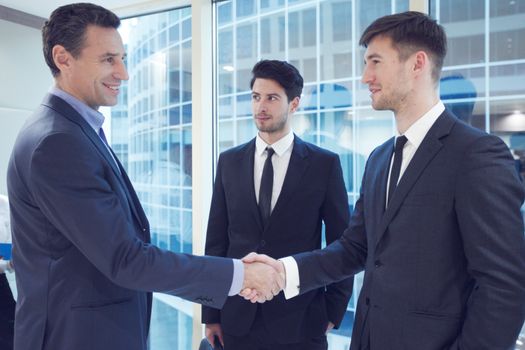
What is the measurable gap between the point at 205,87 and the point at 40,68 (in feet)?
5.57

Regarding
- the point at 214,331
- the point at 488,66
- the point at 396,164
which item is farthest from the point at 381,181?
the point at 488,66

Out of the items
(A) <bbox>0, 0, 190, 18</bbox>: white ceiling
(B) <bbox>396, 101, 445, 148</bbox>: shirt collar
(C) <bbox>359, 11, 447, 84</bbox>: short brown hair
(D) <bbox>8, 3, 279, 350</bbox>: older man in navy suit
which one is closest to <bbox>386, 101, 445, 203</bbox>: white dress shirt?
(B) <bbox>396, 101, 445, 148</bbox>: shirt collar

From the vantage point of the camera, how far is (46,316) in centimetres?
157

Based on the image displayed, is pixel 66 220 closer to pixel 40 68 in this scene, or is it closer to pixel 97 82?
pixel 97 82

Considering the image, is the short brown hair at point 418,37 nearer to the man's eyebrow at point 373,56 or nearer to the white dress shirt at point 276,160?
the man's eyebrow at point 373,56

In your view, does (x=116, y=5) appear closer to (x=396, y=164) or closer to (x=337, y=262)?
(x=337, y=262)

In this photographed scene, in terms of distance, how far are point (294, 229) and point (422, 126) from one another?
85cm

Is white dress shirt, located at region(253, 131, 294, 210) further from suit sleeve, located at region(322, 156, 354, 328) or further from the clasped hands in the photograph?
the clasped hands

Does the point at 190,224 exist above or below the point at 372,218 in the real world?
below

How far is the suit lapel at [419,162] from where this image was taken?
1545 mm

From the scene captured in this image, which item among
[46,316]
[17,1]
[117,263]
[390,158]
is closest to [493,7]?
[390,158]

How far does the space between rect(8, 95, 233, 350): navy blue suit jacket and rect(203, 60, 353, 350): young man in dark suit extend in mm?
695

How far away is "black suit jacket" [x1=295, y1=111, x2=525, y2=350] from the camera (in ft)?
4.48

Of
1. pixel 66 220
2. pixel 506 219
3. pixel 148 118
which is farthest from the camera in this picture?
pixel 148 118
